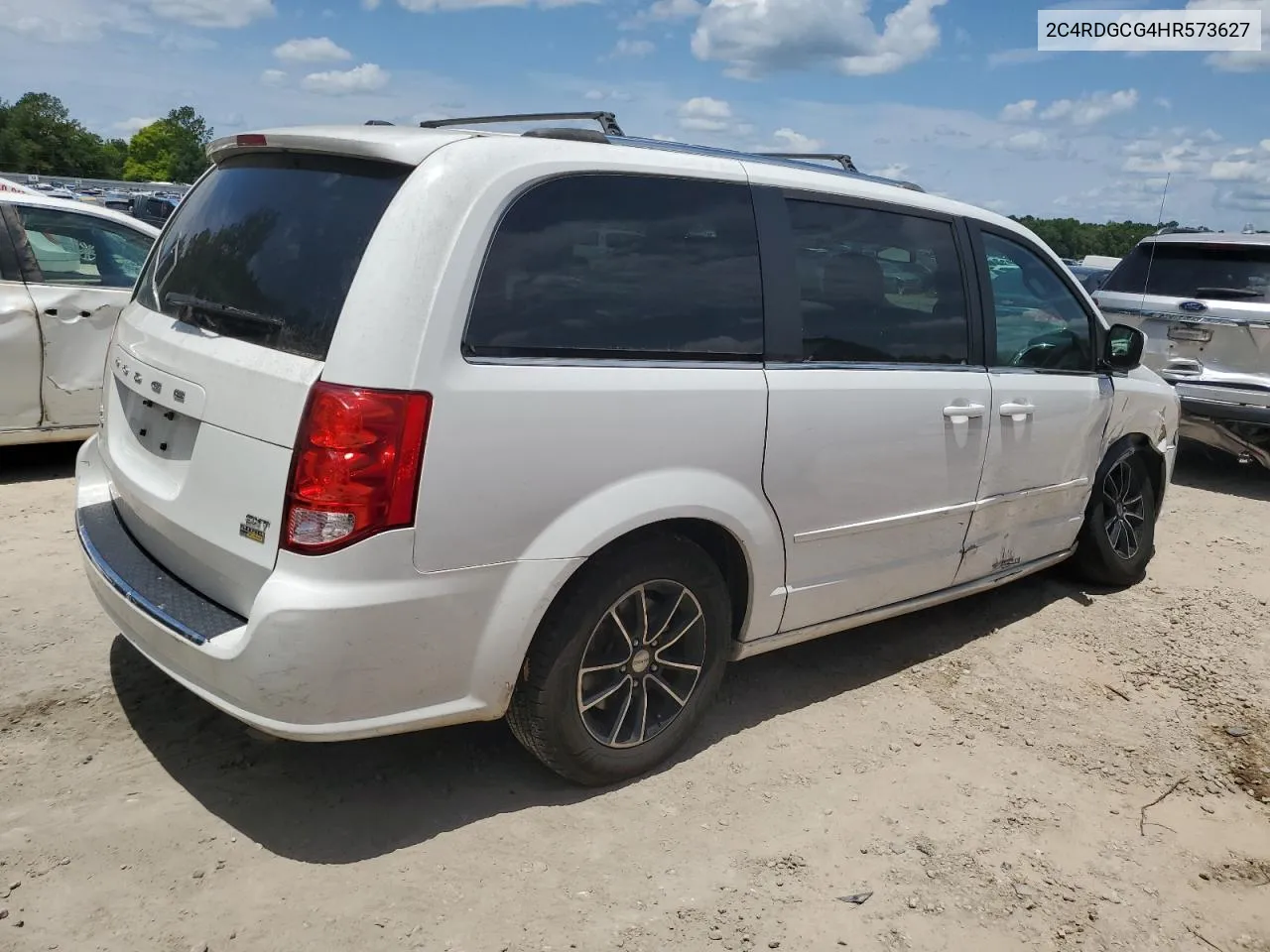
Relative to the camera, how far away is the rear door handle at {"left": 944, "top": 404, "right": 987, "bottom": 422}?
391 centimetres

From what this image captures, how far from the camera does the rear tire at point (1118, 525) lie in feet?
17.0

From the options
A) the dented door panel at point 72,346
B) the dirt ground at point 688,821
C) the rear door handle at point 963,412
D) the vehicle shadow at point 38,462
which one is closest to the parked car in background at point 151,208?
the vehicle shadow at point 38,462

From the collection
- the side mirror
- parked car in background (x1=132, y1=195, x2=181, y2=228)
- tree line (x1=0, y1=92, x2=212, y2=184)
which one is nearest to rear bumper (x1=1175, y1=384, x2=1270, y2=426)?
the side mirror

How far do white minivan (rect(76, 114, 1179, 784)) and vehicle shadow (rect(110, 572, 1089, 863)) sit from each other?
30 centimetres

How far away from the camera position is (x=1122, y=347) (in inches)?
192

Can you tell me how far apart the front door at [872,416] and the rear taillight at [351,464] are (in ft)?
4.02

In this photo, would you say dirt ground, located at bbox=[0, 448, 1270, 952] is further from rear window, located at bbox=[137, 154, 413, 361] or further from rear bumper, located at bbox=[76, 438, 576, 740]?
rear window, located at bbox=[137, 154, 413, 361]

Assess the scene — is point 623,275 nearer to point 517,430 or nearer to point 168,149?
point 517,430

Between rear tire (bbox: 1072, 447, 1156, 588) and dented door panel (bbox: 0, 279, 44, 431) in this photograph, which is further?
dented door panel (bbox: 0, 279, 44, 431)

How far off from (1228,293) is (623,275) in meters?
6.70

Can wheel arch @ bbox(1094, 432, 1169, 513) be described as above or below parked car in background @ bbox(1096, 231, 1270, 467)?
below

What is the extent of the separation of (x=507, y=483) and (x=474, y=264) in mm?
565

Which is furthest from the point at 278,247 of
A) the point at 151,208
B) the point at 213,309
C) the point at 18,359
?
the point at 151,208

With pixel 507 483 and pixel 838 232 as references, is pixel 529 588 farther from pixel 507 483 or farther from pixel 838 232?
pixel 838 232
